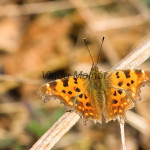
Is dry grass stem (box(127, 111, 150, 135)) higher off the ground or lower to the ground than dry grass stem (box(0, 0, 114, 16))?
lower

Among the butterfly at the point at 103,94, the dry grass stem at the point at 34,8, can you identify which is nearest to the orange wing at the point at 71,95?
the butterfly at the point at 103,94

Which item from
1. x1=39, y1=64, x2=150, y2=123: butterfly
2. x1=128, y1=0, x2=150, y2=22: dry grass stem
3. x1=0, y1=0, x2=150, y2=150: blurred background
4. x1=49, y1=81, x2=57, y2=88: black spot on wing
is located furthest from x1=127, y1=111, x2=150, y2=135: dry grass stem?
x1=128, y1=0, x2=150, y2=22: dry grass stem

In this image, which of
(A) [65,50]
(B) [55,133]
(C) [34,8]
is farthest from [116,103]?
(C) [34,8]

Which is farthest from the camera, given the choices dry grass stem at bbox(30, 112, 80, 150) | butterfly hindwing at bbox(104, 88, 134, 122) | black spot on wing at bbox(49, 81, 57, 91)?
black spot on wing at bbox(49, 81, 57, 91)

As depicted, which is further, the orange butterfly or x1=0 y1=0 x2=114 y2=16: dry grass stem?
x1=0 y1=0 x2=114 y2=16: dry grass stem

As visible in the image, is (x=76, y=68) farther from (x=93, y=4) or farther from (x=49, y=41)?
(x=93, y=4)

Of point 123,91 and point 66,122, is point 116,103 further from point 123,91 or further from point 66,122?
point 66,122

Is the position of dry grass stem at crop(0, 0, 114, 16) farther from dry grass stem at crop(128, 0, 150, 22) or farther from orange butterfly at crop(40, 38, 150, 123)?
orange butterfly at crop(40, 38, 150, 123)

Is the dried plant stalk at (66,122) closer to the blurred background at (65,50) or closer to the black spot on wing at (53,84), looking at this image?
the black spot on wing at (53,84)

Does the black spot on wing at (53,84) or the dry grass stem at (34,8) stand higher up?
the dry grass stem at (34,8)
